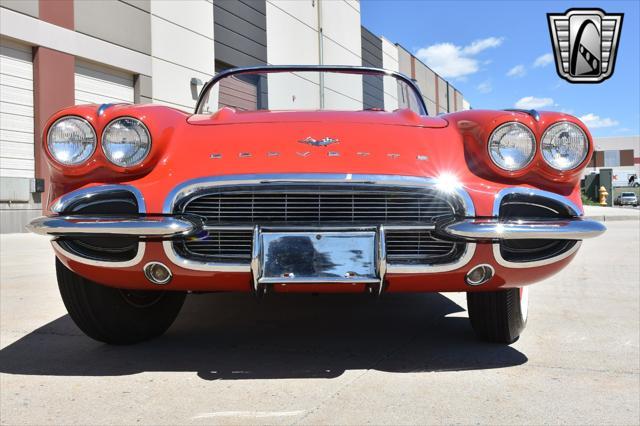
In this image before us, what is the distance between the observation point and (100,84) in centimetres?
1238

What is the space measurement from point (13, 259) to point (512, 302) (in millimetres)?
5479

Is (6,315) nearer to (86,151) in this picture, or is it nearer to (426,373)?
(86,151)

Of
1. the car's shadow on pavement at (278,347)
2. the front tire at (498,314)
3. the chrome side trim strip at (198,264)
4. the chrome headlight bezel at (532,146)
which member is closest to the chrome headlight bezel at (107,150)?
the chrome side trim strip at (198,264)

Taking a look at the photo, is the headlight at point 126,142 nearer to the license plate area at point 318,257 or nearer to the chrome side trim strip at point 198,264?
the chrome side trim strip at point 198,264

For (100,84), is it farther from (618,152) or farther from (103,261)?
(618,152)

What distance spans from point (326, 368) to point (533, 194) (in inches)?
39.5

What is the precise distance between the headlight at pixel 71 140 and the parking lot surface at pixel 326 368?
0.81 metres

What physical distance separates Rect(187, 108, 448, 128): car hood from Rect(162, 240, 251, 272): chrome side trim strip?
0.60m

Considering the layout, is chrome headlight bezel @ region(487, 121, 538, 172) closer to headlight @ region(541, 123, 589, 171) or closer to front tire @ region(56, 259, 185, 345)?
headlight @ region(541, 123, 589, 171)

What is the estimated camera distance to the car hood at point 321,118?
2.29 meters

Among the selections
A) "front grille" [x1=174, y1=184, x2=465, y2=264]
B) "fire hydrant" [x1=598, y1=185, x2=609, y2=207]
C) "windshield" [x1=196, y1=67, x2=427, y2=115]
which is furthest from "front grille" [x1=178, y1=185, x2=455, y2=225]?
"fire hydrant" [x1=598, y1=185, x2=609, y2=207]

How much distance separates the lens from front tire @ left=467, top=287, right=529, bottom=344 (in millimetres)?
2324

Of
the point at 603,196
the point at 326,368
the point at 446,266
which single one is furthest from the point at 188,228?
the point at 603,196

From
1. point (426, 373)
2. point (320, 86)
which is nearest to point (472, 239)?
point (426, 373)
